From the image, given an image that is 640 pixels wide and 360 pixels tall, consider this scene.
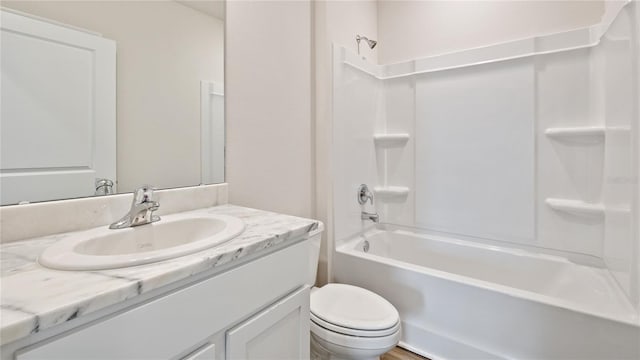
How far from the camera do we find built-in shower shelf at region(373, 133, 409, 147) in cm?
240

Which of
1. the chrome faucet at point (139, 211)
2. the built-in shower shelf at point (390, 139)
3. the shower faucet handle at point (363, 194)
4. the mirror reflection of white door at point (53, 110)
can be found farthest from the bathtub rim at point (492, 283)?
the mirror reflection of white door at point (53, 110)

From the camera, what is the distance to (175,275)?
A: 0.62 m

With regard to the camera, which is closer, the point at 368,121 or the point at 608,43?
the point at 608,43

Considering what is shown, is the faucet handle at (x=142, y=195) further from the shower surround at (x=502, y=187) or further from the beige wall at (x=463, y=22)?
the beige wall at (x=463, y=22)

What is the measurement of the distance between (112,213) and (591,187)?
8.12ft

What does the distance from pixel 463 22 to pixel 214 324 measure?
2538mm

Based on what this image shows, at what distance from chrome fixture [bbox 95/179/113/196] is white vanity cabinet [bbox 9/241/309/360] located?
1.99 feet

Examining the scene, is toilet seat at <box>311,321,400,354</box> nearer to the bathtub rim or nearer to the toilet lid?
the toilet lid

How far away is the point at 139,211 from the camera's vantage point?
99 cm

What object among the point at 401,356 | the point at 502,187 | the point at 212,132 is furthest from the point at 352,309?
the point at 502,187

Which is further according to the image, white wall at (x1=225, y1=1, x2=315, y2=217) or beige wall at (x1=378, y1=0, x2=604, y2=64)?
beige wall at (x1=378, y1=0, x2=604, y2=64)

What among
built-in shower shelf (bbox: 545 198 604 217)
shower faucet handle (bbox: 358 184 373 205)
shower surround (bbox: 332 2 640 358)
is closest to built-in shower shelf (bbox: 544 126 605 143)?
shower surround (bbox: 332 2 640 358)

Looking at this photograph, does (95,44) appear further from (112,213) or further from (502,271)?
(502,271)

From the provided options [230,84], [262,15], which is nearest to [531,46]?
[262,15]
